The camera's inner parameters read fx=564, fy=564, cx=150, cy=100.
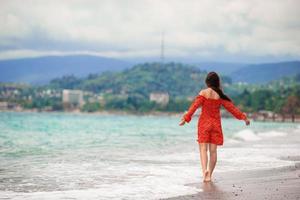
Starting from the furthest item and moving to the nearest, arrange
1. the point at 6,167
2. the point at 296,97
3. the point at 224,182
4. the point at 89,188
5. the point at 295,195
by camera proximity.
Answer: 1. the point at 296,97
2. the point at 6,167
3. the point at 224,182
4. the point at 89,188
5. the point at 295,195

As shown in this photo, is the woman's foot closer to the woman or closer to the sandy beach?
the sandy beach

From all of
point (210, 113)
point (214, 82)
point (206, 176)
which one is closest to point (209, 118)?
point (210, 113)

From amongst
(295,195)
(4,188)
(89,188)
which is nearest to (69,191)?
(89,188)

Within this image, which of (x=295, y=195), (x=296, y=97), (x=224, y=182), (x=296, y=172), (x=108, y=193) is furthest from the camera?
(x=296, y=97)

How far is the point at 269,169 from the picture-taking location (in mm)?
13477

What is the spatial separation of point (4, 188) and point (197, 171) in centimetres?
477

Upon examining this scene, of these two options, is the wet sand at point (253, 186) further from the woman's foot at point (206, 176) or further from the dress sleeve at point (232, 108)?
the dress sleeve at point (232, 108)

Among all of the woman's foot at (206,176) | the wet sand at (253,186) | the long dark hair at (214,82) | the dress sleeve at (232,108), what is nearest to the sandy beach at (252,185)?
the wet sand at (253,186)

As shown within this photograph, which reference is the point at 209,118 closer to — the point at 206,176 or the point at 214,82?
the point at 214,82

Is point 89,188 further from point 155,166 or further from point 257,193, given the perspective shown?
point 155,166

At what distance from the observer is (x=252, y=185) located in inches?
404

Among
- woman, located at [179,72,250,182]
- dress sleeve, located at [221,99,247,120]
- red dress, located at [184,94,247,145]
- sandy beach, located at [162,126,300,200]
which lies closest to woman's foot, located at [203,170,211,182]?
sandy beach, located at [162,126,300,200]

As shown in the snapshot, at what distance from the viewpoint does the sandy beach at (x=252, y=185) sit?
29.4ft

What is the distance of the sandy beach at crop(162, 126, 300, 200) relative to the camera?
8.95 m
